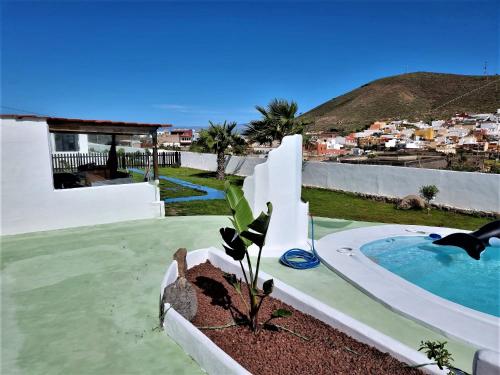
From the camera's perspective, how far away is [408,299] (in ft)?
20.1

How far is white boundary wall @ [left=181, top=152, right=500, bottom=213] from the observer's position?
45.4 ft

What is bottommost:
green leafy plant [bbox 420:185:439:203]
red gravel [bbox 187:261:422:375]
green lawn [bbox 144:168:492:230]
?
green lawn [bbox 144:168:492:230]

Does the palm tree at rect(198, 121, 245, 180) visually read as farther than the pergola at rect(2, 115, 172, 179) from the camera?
Yes

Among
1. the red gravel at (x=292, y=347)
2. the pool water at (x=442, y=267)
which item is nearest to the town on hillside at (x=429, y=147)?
the pool water at (x=442, y=267)

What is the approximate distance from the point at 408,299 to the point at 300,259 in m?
2.67

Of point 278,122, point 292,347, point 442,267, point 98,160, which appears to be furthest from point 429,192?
point 98,160

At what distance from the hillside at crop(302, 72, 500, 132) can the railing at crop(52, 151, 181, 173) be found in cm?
3522

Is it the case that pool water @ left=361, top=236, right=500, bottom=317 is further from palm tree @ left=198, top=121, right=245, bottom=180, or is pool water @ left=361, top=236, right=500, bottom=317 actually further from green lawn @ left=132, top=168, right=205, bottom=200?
palm tree @ left=198, top=121, right=245, bottom=180

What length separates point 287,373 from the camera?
3.80 m

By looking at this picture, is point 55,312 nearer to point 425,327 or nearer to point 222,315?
point 222,315

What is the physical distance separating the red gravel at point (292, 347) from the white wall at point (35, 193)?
281 inches

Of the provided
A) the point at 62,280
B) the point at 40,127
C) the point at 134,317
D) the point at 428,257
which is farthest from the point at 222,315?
the point at 40,127

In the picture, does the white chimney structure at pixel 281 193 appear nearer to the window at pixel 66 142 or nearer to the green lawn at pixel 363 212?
the green lawn at pixel 363 212

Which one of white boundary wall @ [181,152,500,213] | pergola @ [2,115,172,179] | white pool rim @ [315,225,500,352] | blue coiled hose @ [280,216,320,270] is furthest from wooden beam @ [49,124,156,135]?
white boundary wall @ [181,152,500,213]
